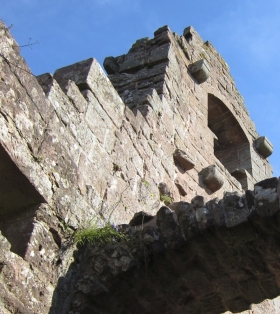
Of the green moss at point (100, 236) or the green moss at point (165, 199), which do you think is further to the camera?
the green moss at point (165, 199)

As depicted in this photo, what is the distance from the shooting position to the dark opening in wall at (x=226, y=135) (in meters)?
8.20

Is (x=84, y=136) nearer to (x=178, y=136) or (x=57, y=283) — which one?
(x=57, y=283)

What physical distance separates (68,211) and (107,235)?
279 millimetres

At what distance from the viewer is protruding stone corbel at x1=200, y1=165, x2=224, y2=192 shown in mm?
6133

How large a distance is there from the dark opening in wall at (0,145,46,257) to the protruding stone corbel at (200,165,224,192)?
2965 mm

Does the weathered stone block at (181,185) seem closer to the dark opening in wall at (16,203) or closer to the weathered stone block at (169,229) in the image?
the weathered stone block at (169,229)

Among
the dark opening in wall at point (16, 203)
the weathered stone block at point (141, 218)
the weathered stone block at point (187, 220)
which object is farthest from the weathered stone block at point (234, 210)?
the dark opening in wall at point (16, 203)

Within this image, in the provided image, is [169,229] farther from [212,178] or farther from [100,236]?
[212,178]

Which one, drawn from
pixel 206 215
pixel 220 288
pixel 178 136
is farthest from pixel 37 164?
pixel 178 136

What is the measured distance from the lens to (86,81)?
4496 mm

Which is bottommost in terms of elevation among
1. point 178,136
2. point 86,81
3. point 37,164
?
point 37,164

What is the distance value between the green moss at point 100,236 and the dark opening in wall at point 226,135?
15.3 feet

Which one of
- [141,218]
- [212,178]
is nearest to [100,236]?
[141,218]

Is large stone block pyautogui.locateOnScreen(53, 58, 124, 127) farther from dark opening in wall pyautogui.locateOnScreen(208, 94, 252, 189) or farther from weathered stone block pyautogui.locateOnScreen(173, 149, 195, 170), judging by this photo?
dark opening in wall pyautogui.locateOnScreen(208, 94, 252, 189)
